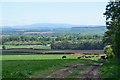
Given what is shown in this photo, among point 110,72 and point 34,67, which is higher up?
point 110,72

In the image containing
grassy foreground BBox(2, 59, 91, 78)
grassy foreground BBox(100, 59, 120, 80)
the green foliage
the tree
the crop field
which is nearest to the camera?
grassy foreground BBox(100, 59, 120, 80)

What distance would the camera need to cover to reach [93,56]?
89.3 metres

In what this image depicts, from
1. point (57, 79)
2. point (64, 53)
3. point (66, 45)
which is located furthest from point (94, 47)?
point (57, 79)

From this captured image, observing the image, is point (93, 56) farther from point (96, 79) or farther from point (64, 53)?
point (96, 79)

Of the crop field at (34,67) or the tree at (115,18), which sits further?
the tree at (115,18)

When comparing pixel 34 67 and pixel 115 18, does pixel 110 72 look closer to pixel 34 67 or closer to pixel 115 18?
pixel 34 67

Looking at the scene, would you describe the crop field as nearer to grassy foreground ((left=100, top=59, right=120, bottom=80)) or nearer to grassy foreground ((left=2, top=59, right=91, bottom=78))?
grassy foreground ((left=2, top=59, right=91, bottom=78))

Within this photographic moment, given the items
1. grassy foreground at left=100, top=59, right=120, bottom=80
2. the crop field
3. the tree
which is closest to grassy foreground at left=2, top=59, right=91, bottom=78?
the crop field

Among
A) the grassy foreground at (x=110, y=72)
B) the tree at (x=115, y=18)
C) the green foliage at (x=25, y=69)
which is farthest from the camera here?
the tree at (x=115, y=18)

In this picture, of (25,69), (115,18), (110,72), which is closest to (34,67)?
(25,69)

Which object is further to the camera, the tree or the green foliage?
the tree

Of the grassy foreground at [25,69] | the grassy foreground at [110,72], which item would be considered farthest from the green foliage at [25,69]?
the grassy foreground at [110,72]

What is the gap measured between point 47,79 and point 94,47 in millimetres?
97144

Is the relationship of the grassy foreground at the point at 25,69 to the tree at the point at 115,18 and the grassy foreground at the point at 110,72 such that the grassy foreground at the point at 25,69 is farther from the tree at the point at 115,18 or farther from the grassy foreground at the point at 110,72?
the tree at the point at 115,18
